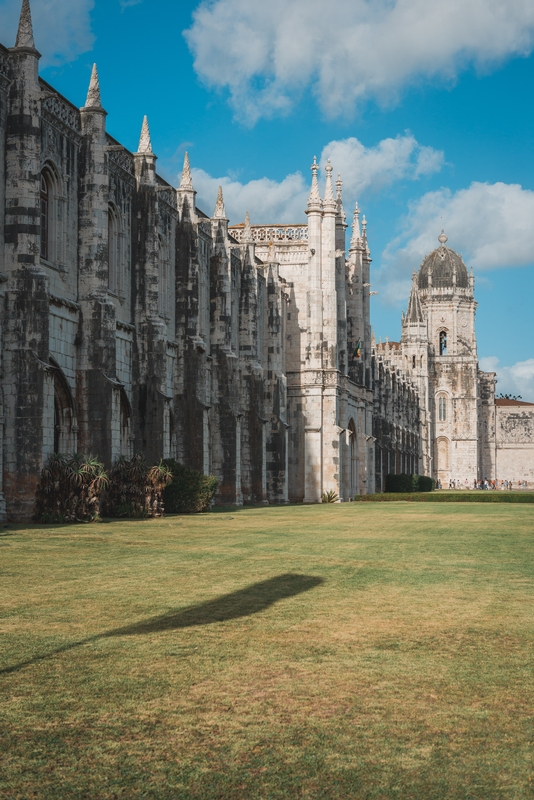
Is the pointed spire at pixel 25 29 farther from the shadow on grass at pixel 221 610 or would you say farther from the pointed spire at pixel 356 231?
the pointed spire at pixel 356 231

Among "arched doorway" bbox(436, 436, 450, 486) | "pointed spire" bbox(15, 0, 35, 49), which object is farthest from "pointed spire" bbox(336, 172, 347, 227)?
"arched doorway" bbox(436, 436, 450, 486)

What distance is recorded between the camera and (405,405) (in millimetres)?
88812

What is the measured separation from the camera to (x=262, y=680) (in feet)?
22.3

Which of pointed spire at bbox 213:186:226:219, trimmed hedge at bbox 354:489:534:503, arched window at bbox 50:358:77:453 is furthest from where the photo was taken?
trimmed hedge at bbox 354:489:534:503

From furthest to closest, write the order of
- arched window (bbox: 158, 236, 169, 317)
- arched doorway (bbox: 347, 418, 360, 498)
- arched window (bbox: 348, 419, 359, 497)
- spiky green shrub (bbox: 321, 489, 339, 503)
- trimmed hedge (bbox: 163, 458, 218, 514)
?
arched window (bbox: 348, 419, 359, 497), arched doorway (bbox: 347, 418, 360, 498), spiky green shrub (bbox: 321, 489, 339, 503), arched window (bbox: 158, 236, 169, 317), trimmed hedge (bbox: 163, 458, 218, 514)

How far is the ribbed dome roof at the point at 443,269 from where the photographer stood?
366 ft

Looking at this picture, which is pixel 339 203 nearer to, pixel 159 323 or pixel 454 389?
pixel 159 323

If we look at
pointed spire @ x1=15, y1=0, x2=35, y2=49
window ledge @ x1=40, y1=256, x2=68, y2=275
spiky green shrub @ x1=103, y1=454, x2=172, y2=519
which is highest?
pointed spire @ x1=15, y1=0, x2=35, y2=49

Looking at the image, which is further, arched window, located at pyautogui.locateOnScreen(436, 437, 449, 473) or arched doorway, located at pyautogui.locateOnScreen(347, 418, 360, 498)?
arched window, located at pyautogui.locateOnScreen(436, 437, 449, 473)

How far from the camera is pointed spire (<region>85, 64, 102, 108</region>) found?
26016mm

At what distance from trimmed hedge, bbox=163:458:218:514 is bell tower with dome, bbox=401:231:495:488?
74313mm

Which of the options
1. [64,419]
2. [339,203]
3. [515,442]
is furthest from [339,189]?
[515,442]

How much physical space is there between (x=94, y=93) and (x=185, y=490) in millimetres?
11134

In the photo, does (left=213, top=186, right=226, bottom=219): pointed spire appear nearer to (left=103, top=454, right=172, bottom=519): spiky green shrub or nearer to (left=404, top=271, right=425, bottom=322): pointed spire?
(left=103, top=454, right=172, bottom=519): spiky green shrub
